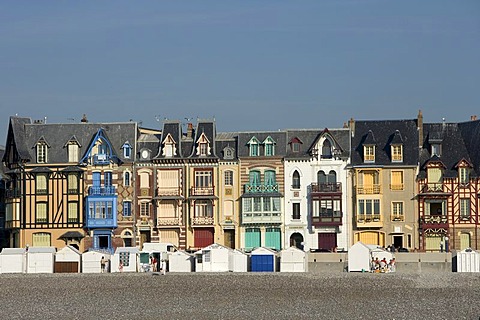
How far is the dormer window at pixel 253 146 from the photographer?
8112 centimetres

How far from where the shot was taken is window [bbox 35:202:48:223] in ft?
270

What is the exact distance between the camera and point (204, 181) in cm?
8125

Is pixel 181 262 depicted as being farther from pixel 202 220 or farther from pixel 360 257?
pixel 202 220

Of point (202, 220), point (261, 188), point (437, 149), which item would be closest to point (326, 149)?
point (261, 188)

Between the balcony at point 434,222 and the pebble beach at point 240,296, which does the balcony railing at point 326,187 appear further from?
the pebble beach at point 240,296

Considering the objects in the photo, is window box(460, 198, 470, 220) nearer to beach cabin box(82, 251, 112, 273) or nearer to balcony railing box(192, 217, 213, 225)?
balcony railing box(192, 217, 213, 225)

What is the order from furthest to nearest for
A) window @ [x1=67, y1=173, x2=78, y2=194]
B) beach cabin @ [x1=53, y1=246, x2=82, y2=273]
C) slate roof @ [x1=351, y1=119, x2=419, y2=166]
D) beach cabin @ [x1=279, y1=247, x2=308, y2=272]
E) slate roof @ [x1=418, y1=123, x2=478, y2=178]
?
window @ [x1=67, y1=173, x2=78, y2=194] → slate roof @ [x1=351, y1=119, x2=419, y2=166] → slate roof @ [x1=418, y1=123, x2=478, y2=178] → beach cabin @ [x1=53, y1=246, x2=82, y2=273] → beach cabin @ [x1=279, y1=247, x2=308, y2=272]

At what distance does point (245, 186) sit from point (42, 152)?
14.3 metres

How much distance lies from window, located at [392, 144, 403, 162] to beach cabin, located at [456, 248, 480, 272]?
14.5 meters

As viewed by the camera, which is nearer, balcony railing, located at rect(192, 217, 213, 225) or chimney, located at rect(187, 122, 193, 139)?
balcony railing, located at rect(192, 217, 213, 225)

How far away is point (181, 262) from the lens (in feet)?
227

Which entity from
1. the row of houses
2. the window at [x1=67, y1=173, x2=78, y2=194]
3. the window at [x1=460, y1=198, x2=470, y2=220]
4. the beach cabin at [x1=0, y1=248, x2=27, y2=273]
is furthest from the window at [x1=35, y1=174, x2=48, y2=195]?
the window at [x1=460, y1=198, x2=470, y2=220]

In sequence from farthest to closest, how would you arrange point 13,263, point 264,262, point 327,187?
point 327,187 → point 13,263 → point 264,262

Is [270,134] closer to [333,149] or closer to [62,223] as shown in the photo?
[333,149]
